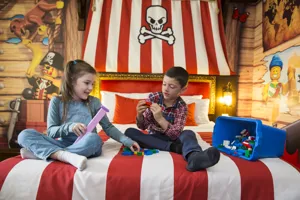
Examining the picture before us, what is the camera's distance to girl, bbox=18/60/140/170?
3.76 feet

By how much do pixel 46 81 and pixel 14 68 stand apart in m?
0.43

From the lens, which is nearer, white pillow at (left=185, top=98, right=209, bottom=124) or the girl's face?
the girl's face

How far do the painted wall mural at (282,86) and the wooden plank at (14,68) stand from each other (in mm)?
2939

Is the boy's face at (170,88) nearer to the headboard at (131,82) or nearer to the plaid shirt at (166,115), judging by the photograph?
the plaid shirt at (166,115)

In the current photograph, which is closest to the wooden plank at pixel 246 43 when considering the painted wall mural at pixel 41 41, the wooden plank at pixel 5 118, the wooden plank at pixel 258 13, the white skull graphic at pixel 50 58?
the wooden plank at pixel 258 13

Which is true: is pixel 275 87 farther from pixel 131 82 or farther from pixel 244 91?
pixel 131 82

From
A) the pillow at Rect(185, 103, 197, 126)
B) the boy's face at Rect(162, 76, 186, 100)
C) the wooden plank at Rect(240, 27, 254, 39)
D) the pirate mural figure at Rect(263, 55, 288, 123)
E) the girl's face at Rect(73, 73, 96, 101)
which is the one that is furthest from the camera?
the wooden plank at Rect(240, 27, 254, 39)

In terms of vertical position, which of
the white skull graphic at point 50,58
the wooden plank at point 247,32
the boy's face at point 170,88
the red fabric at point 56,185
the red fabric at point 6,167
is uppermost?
the wooden plank at point 247,32

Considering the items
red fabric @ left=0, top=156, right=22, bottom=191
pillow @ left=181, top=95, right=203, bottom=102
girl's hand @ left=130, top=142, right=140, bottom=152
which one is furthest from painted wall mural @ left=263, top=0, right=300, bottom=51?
red fabric @ left=0, top=156, right=22, bottom=191

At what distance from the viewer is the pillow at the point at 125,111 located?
246 cm

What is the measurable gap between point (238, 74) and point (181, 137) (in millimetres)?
2119

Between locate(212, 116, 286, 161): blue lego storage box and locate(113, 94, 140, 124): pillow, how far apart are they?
111cm

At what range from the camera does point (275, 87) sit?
267cm

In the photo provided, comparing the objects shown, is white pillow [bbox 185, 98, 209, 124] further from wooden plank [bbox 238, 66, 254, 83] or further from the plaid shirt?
the plaid shirt
